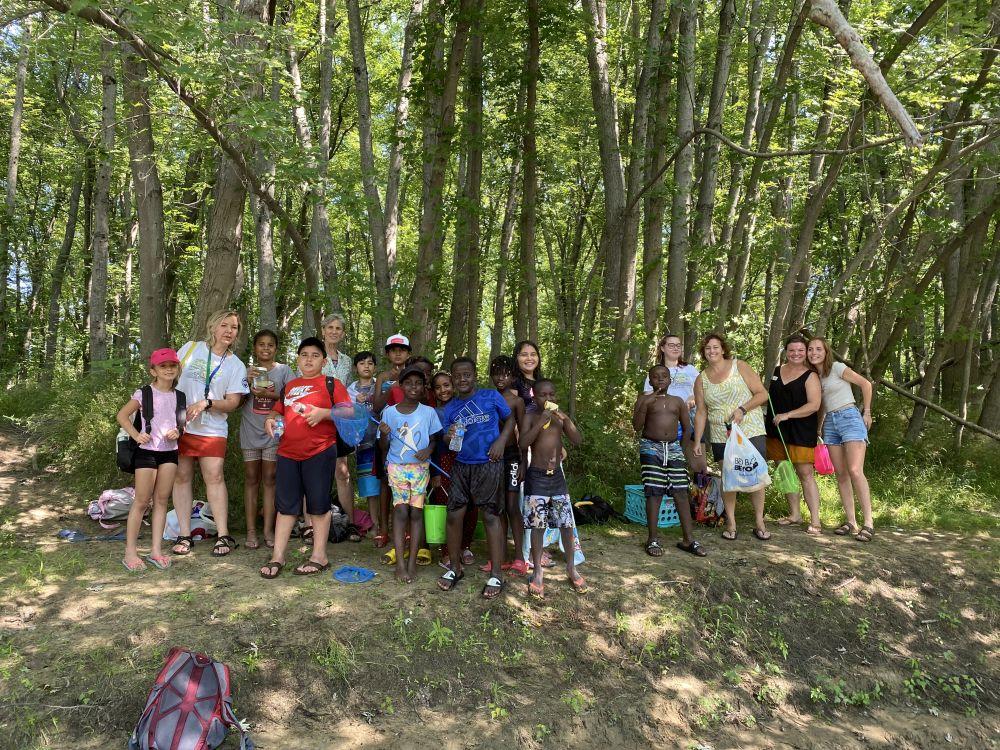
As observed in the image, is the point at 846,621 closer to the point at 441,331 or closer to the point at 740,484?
the point at 740,484

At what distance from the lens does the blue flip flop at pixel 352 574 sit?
4610 millimetres

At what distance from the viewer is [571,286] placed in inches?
341

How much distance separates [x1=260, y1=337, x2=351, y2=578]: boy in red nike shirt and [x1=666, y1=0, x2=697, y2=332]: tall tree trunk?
208 inches

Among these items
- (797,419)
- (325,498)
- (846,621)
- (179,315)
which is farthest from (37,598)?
(179,315)

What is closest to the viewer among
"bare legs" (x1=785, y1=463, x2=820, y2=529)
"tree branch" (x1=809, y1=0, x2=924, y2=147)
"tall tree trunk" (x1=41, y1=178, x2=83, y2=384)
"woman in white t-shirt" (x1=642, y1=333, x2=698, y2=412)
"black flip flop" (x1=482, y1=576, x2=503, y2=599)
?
"tree branch" (x1=809, y1=0, x2=924, y2=147)

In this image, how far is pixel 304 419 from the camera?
463 centimetres

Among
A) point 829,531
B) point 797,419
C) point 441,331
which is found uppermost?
point 441,331

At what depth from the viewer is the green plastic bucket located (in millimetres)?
4887

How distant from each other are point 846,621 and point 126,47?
862cm

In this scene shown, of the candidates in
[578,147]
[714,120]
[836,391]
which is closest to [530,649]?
[836,391]

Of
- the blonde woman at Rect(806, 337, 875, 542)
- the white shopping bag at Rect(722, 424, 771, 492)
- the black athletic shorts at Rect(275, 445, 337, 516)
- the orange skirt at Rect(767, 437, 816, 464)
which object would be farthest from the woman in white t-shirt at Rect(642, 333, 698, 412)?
the black athletic shorts at Rect(275, 445, 337, 516)

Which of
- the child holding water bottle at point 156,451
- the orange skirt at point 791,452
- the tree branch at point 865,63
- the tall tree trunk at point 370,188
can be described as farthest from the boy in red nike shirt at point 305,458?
the orange skirt at point 791,452

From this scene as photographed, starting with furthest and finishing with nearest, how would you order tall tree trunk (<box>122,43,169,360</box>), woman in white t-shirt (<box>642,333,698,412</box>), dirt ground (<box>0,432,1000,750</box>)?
tall tree trunk (<box>122,43,169,360</box>), woman in white t-shirt (<box>642,333,698,412</box>), dirt ground (<box>0,432,1000,750</box>)

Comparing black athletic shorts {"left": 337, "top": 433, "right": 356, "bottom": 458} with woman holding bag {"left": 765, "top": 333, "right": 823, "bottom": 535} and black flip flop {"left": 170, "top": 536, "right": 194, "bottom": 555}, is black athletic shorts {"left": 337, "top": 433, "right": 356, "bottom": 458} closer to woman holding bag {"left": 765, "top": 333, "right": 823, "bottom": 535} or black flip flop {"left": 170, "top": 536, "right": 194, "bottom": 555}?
black flip flop {"left": 170, "top": 536, "right": 194, "bottom": 555}
